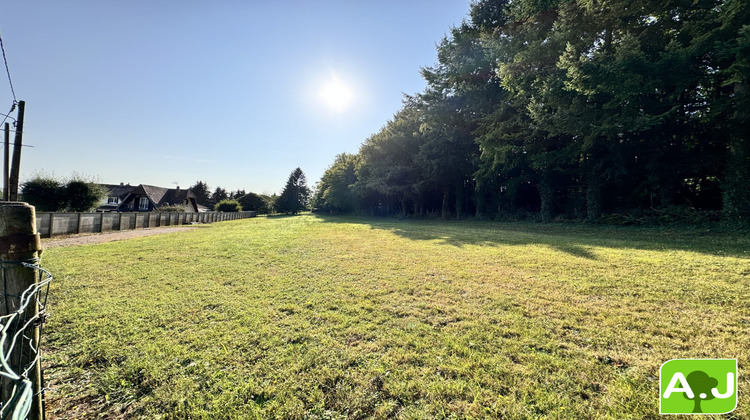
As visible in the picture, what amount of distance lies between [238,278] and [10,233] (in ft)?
13.4

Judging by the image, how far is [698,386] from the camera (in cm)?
215

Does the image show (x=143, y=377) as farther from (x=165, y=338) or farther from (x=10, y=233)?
(x=10, y=233)

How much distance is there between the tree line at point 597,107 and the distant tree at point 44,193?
31678mm

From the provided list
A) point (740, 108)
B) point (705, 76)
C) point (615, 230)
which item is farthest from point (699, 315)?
point (705, 76)

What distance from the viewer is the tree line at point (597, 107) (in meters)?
10.7

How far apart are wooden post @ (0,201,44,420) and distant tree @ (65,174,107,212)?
3233 centimetres

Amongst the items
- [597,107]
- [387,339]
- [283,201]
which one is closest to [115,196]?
[283,201]

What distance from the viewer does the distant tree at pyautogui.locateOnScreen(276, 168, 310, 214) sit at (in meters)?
53.9

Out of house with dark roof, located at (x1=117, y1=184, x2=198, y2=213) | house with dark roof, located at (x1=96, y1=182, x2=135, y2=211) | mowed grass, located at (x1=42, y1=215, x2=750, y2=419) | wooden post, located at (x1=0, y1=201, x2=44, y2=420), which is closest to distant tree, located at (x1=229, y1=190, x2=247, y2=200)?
house with dark roof, located at (x1=117, y1=184, x2=198, y2=213)

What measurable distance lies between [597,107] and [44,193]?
40.1m

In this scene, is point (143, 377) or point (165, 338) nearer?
point (143, 377)

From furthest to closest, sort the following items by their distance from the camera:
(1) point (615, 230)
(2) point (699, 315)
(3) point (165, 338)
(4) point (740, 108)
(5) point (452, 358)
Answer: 1. (1) point (615, 230)
2. (4) point (740, 108)
3. (2) point (699, 315)
4. (3) point (165, 338)
5. (5) point (452, 358)

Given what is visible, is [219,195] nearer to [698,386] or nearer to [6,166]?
[6,166]

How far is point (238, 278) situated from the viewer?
17.1 feet
